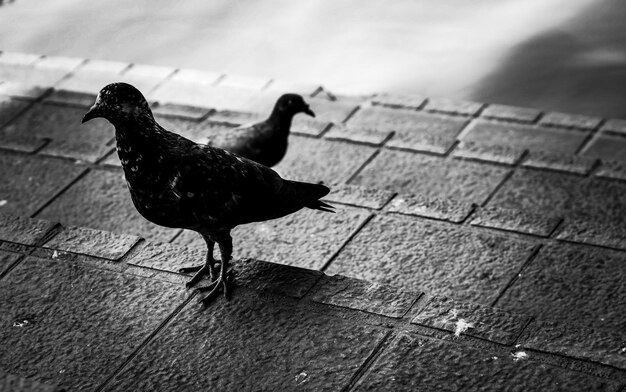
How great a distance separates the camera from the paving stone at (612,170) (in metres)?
5.56

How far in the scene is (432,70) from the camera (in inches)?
311

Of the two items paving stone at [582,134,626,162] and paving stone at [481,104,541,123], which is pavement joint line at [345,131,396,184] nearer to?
paving stone at [481,104,541,123]

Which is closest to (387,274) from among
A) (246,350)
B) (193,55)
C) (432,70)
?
(246,350)

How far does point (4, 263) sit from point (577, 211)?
3.13 m

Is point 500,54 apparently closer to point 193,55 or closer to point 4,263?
point 193,55

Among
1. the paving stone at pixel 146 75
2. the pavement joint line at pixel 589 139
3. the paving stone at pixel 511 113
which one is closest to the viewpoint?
the pavement joint line at pixel 589 139

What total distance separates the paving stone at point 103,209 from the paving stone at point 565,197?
79.3 inches

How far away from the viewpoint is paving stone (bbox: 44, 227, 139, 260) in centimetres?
450

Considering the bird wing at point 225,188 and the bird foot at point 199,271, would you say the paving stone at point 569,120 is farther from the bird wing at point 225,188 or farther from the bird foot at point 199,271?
the bird foot at point 199,271

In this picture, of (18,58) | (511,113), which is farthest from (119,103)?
(18,58)

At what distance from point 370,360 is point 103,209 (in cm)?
243

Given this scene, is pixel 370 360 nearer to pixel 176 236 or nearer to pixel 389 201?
pixel 389 201

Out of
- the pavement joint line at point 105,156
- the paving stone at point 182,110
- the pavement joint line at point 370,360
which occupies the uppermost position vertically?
the pavement joint line at point 370,360

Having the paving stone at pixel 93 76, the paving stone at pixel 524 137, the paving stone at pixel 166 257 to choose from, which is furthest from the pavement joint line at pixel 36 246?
the paving stone at pixel 93 76
